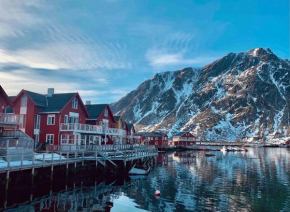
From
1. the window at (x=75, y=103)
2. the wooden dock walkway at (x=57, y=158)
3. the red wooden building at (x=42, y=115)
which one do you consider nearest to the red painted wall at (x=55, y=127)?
the red wooden building at (x=42, y=115)

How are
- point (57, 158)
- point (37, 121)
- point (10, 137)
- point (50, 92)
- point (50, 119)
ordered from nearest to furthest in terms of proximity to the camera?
point (57, 158) < point (10, 137) < point (50, 119) < point (37, 121) < point (50, 92)

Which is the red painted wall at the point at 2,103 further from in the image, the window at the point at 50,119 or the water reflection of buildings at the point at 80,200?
the water reflection of buildings at the point at 80,200

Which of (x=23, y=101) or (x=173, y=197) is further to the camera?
(x=23, y=101)

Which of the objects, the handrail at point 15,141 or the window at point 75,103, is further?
the window at point 75,103

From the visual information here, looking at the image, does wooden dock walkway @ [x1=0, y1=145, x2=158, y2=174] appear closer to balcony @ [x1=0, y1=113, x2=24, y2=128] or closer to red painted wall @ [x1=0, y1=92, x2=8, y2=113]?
balcony @ [x1=0, y1=113, x2=24, y2=128]

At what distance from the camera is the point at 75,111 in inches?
1997

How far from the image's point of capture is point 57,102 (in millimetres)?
49219

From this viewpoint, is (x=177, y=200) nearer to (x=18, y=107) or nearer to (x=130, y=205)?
(x=130, y=205)

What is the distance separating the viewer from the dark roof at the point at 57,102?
1859 inches

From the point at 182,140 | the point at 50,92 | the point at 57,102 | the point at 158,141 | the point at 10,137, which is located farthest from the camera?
the point at 182,140

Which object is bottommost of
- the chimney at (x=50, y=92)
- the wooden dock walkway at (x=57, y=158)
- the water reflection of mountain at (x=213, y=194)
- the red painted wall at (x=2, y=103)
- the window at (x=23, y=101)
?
the water reflection of mountain at (x=213, y=194)

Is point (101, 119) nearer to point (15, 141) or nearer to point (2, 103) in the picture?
point (2, 103)

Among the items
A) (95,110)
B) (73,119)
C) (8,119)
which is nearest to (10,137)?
(8,119)

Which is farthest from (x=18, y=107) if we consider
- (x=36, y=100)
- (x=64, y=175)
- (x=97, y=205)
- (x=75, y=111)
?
(x=97, y=205)
